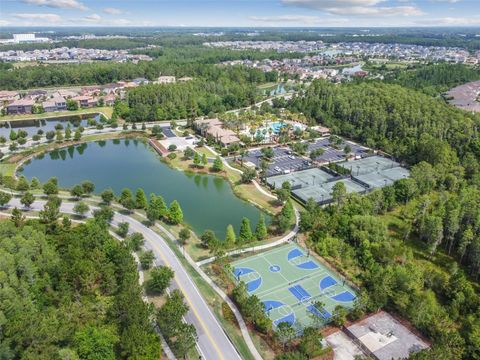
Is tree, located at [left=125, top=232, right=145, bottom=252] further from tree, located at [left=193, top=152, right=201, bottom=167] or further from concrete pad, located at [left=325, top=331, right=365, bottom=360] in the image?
tree, located at [left=193, top=152, right=201, bottom=167]

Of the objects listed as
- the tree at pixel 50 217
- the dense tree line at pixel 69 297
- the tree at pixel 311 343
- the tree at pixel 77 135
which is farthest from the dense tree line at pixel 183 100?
the tree at pixel 311 343

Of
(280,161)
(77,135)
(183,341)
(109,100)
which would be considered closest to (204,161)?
(280,161)

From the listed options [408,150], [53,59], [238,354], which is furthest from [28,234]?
[53,59]

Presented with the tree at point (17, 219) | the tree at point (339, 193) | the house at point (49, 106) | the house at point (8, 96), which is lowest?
the tree at point (17, 219)

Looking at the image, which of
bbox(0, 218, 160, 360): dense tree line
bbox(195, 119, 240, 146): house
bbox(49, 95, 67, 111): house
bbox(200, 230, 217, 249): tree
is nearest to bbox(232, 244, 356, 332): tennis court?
bbox(200, 230, 217, 249): tree

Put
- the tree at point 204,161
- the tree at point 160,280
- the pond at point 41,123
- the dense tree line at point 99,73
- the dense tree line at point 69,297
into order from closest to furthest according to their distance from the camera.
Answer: the dense tree line at point 69,297, the tree at point 160,280, the tree at point 204,161, the pond at point 41,123, the dense tree line at point 99,73

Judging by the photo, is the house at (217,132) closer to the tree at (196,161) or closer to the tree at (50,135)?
the tree at (196,161)

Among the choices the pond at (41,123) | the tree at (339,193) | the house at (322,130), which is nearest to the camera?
the tree at (339,193)

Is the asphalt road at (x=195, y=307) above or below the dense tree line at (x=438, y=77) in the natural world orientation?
below

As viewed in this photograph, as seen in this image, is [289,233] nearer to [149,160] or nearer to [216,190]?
[216,190]

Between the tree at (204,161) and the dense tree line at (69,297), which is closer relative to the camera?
the dense tree line at (69,297)
